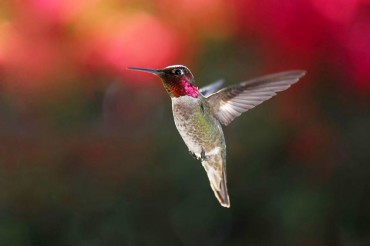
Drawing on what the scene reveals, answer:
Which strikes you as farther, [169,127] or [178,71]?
[169,127]

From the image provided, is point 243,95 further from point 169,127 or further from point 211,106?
point 169,127

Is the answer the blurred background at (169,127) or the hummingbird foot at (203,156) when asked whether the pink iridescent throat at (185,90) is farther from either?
the blurred background at (169,127)

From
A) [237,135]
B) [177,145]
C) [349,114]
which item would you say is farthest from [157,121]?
[349,114]

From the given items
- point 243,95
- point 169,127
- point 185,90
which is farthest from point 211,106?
point 169,127

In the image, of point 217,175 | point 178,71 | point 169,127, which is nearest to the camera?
point 178,71

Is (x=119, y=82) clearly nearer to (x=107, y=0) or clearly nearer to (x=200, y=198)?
(x=107, y=0)

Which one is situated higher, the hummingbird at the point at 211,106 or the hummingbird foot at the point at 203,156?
the hummingbird at the point at 211,106

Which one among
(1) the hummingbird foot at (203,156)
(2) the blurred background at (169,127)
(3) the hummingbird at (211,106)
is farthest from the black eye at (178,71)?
(2) the blurred background at (169,127)
